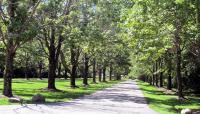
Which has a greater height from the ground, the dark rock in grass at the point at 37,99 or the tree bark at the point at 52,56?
the tree bark at the point at 52,56

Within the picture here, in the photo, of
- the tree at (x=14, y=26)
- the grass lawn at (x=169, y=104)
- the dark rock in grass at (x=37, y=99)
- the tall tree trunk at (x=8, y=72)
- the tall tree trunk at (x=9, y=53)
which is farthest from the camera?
the tall tree trunk at (x=8, y=72)

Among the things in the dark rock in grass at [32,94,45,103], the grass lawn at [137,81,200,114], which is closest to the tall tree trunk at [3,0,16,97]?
the dark rock in grass at [32,94,45,103]

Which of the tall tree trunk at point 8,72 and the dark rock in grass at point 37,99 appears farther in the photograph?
the tall tree trunk at point 8,72

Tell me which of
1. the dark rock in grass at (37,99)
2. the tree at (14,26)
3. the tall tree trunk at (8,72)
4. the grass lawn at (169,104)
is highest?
the tree at (14,26)

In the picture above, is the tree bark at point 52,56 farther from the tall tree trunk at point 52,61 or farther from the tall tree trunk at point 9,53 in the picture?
the tall tree trunk at point 9,53

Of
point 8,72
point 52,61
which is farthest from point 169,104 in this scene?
point 52,61

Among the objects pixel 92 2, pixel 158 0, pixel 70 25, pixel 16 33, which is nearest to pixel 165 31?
pixel 158 0

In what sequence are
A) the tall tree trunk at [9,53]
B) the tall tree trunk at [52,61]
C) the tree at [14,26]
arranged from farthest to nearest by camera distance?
the tall tree trunk at [52,61] → the tall tree trunk at [9,53] → the tree at [14,26]

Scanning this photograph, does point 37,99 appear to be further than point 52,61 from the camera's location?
No

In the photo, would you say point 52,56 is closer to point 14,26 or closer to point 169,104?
point 14,26

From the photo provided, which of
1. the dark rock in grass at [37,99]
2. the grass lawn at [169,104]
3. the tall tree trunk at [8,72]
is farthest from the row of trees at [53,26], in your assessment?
the grass lawn at [169,104]

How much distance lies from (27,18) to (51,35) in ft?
41.4

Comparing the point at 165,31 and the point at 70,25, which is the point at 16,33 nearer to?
the point at 165,31

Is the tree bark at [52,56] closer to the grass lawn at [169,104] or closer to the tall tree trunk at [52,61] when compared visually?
the tall tree trunk at [52,61]
